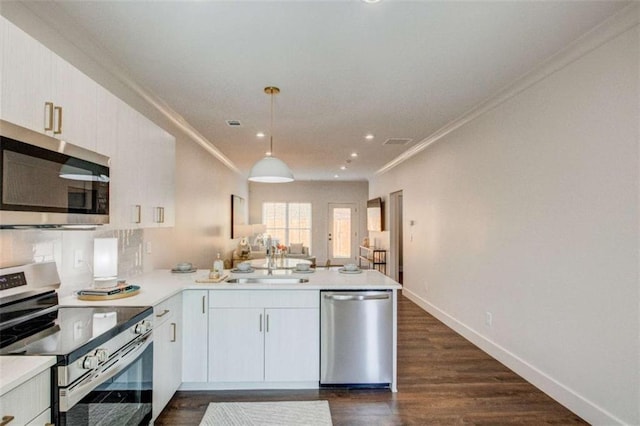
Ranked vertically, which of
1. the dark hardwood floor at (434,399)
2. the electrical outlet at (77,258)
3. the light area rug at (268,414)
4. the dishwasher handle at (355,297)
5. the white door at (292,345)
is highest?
the electrical outlet at (77,258)

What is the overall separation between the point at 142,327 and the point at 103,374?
42 centimetres

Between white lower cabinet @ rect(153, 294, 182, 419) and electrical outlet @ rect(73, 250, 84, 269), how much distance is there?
64 centimetres

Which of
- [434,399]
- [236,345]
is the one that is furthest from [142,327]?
[434,399]

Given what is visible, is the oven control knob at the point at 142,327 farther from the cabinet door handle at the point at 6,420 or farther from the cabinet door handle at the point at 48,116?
the cabinet door handle at the point at 48,116

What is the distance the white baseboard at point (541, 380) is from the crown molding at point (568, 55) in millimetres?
2446

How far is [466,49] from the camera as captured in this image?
2.58 m

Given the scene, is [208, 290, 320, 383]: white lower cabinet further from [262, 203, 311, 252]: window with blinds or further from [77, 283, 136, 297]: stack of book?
[262, 203, 311, 252]: window with blinds

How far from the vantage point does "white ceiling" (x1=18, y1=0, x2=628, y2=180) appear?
2123 millimetres

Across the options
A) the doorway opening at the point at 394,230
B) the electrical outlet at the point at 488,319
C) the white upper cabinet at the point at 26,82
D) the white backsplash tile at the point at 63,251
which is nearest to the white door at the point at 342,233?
the doorway opening at the point at 394,230

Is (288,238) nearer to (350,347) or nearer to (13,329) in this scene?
(350,347)

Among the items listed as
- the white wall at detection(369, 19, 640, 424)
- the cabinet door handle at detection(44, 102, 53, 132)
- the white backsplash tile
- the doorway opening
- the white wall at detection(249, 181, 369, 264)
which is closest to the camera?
the cabinet door handle at detection(44, 102, 53, 132)

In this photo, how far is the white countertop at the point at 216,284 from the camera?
2.27m

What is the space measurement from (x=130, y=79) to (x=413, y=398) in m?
3.63

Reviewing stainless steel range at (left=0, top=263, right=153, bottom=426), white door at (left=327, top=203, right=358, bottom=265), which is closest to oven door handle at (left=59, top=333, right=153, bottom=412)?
stainless steel range at (left=0, top=263, right=153, bottom=426)
